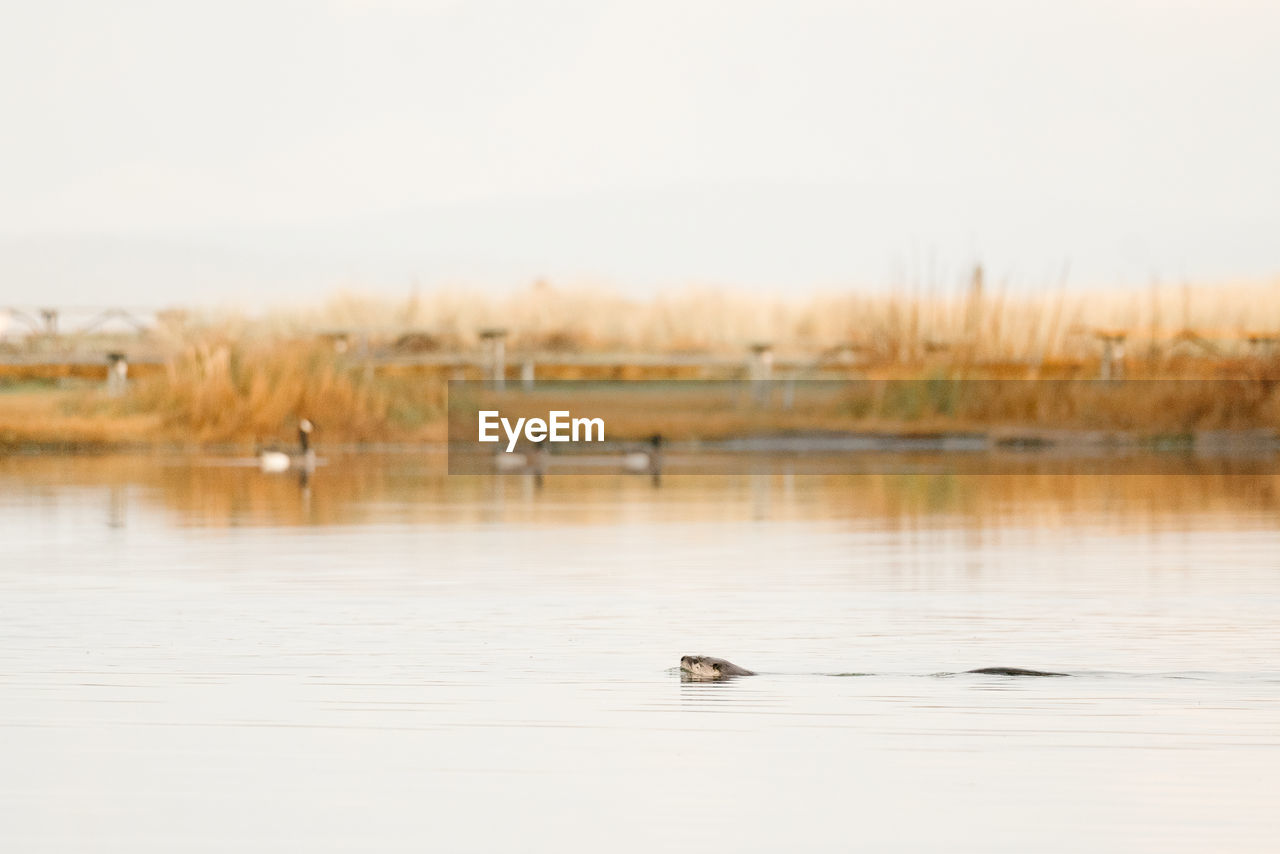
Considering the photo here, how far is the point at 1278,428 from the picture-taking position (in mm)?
34125

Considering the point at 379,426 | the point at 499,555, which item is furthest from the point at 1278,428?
the point at 499,555

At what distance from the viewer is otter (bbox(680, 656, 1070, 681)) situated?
10.3 meters

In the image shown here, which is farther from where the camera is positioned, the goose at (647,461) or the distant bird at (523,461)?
the distant bird at (523,461)

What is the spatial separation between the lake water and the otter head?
6.9 inches

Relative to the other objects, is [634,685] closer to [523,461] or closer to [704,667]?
[704,667]

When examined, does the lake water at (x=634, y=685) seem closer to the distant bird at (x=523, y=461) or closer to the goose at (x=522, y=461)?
the distant bird at (x=523, y=461)

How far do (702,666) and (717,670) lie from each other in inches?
3.1

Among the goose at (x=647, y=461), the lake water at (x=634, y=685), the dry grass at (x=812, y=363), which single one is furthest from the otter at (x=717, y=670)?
the dry grass at (x=812, y=363)

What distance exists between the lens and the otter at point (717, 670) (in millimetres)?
10336

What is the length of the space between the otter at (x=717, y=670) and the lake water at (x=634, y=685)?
0.11 metres

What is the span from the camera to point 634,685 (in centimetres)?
1034

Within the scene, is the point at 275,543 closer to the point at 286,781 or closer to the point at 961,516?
the point at 961,516

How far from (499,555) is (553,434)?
60.3ft

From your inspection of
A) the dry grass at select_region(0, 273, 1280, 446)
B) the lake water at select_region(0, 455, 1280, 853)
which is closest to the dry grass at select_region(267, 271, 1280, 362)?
the dry grass at select_region(0, 273, 1280, 446)
